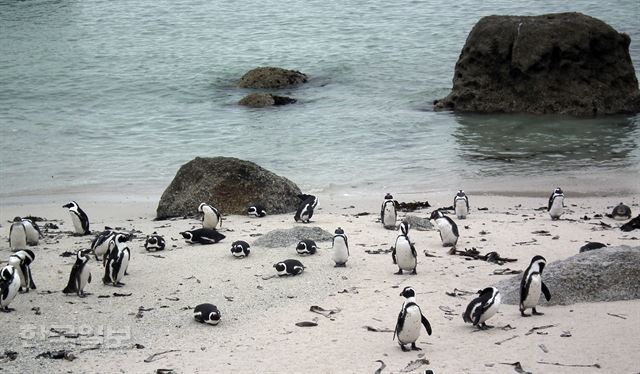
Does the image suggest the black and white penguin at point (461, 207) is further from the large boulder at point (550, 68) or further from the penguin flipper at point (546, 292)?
the large boulder at point (550, 68)

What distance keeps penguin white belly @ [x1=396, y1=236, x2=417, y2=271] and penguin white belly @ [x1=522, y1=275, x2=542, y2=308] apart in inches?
69.0

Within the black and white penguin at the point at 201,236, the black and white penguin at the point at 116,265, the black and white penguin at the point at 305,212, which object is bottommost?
the black and white penguin at the point at 305,212

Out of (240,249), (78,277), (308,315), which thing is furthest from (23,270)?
(308,315)

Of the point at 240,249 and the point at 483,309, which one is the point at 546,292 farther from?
the point at 240,249

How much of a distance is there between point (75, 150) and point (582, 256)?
1496 centimetres

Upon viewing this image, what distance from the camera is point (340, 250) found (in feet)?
32.6

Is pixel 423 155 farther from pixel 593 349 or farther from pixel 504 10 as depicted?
pixel 504 10

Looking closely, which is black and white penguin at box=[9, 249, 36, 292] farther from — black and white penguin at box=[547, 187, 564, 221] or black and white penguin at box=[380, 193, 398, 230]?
black and white penguin at box=[547, 187, 564, 221]

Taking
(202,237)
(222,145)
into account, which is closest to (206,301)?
(202,237)

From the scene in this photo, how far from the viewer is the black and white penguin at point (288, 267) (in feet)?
31.4

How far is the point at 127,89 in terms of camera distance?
28984 mm

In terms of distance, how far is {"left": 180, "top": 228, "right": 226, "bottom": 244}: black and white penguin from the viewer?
11.3 metres

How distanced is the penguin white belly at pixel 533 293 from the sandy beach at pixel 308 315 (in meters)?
0.13

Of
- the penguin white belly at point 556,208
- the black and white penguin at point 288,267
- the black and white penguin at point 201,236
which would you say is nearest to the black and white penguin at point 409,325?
the black and white penguin at point 288,267
